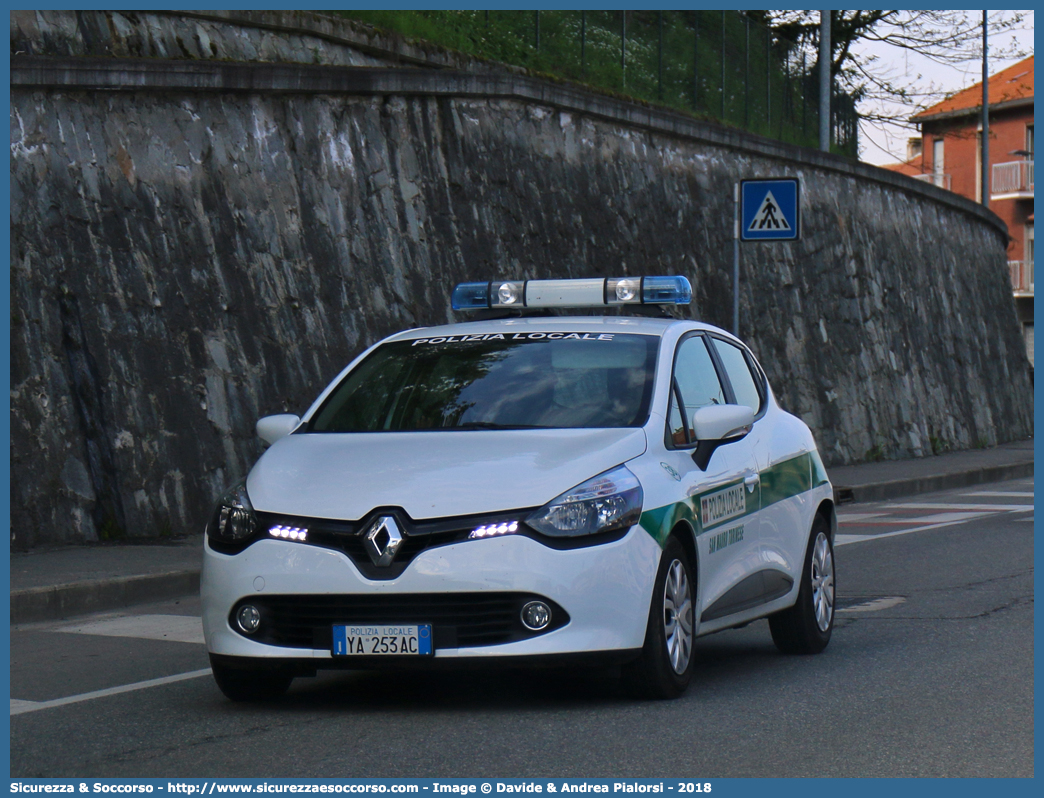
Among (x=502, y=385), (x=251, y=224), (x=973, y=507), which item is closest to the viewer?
(x=502, y=385)

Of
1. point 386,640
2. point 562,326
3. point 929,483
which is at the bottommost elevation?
point 929,483

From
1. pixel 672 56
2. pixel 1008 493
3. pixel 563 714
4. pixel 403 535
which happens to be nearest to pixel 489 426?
pixel 403 535

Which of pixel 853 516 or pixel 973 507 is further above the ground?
pixel 853 516

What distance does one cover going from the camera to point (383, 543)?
5.58m

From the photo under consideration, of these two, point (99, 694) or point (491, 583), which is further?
point (99, 694)

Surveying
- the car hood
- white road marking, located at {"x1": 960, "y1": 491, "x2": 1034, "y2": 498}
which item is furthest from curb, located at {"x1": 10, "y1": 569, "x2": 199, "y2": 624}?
white road marking, located at {"x1": 960, "y1": 491, "x2": 1034, "y2": 498}

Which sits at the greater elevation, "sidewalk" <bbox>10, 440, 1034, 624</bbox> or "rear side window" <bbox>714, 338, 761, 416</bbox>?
"rear side window" <bbox>714, 338, 761, 416</bbox>

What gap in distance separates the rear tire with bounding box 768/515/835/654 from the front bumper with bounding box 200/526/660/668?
183cm

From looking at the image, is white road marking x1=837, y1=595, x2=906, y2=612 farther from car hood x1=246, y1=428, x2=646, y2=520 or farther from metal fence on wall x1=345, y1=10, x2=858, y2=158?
metal fence on wall x1=345, y1=10, x2=858, y2=158

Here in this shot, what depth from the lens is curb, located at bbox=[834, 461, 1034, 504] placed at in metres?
19.0

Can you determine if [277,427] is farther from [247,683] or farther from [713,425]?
[713,425]

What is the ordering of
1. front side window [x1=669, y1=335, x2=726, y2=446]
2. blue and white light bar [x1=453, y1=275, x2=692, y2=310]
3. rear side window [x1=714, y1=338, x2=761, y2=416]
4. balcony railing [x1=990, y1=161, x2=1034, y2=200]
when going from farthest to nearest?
1. balcony railing [x1=990, y1=161, x2=1034, y2=200]
2. blue and white light bar [x1=453, y1=275, x2=692, y2=310]
3. rear side window [x1=714, y1=338, x2=761, y2=416]
4. front side window [x1=669, y1=335, x2=726, y2=446]

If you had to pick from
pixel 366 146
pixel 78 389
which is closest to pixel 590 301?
pixel 78 389

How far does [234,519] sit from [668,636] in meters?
1.77
